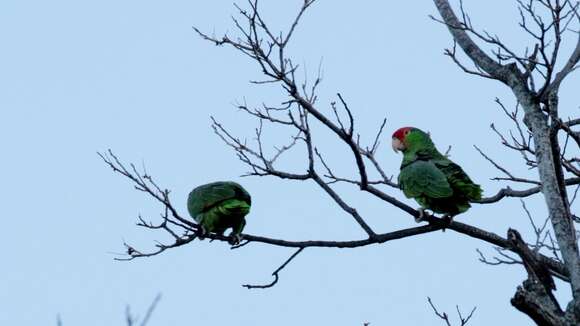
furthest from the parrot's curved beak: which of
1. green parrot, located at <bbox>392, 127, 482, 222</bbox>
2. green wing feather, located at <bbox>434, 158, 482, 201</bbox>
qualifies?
green wing feather, located at <bbox>434, 158, 482, 201</bbox>

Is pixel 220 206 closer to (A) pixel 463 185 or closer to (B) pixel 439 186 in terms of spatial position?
(B) pixel 439 186

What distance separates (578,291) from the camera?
4859 millimetres

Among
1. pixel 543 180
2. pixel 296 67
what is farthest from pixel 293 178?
pixel 543 180

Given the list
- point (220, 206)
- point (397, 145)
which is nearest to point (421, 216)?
point (397, 145)

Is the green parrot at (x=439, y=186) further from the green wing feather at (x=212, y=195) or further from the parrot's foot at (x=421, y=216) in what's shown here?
the green wing feather at (x=212, y=195)

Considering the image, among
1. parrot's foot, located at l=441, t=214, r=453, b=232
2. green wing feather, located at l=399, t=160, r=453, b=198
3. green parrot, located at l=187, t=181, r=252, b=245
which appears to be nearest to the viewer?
parrot's foot, located at l=441, t=214, r=453, b=232

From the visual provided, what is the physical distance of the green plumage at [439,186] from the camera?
6.45 metres

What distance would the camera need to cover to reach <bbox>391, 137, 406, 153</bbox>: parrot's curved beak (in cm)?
765

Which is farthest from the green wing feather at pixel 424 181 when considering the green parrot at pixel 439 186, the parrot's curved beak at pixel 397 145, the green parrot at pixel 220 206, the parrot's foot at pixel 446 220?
the green parrot at pixel 220 206

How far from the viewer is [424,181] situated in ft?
21.5

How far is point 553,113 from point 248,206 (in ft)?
10.4

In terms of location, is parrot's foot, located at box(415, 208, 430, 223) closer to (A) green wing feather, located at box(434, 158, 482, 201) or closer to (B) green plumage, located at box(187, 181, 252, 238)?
(A) green wing feather, located at box(434, 158, 482, 201)

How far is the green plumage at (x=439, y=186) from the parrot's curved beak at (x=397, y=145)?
2.36 feet

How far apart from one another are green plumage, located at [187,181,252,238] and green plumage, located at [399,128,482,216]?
1.60 meters
